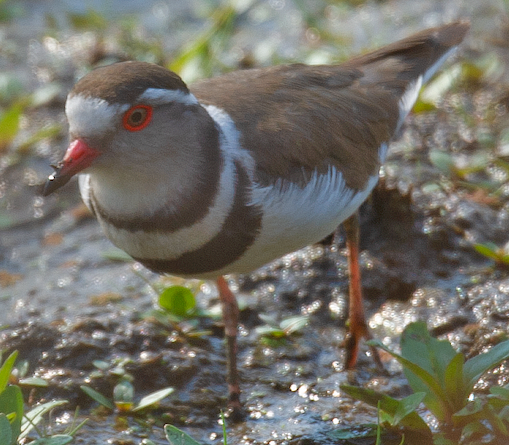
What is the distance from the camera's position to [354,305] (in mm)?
4449

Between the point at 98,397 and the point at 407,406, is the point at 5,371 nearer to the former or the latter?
the point at 98,397

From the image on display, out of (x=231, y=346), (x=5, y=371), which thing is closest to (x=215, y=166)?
(x=231, y=346)

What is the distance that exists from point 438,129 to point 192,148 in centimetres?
283

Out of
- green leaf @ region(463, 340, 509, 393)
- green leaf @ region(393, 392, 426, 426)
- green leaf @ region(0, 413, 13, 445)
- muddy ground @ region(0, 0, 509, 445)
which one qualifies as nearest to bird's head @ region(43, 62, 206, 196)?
green leaf @ region(0, 413, 13, 445)

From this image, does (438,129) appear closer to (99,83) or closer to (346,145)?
(346,145)

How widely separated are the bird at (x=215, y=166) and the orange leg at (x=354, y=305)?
0.02m

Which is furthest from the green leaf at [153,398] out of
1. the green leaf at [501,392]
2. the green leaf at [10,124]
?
the green leaf at [10,124]

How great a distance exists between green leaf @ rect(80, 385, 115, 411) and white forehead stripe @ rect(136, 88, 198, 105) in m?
1.40

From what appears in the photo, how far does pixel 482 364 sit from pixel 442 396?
0.74ft

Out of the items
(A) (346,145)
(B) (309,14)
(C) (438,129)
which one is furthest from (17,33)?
(A) (346,145)

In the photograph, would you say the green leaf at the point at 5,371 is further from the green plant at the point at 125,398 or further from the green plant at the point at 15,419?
the green plant at the point at 125,398

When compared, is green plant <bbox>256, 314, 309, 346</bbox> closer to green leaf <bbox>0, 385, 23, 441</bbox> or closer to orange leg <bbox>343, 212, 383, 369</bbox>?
orange leg <bbox>343, 212, 383, 369</bbox>

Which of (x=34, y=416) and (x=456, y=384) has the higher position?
(x=456, y=384)

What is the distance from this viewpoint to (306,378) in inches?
169
